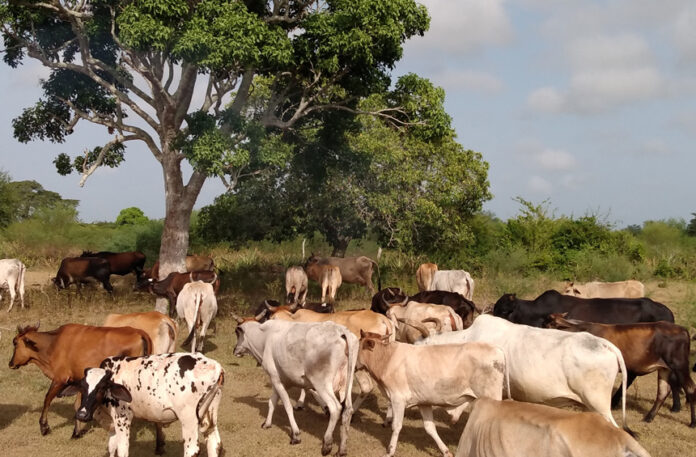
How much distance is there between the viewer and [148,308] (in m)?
18.8

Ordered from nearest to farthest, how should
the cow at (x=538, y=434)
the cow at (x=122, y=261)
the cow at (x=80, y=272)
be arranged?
1. the cow at (x=538, y=434)
2. the cow at (x=80, y=272)
3. the cow at (x=122, y=261)

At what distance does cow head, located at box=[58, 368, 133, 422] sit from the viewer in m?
6.93

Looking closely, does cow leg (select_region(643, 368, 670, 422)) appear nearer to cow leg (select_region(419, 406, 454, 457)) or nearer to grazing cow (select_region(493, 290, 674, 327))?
grazing cow (select_region(493, 290, 674, 327))

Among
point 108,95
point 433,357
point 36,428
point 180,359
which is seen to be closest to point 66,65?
point 108,95

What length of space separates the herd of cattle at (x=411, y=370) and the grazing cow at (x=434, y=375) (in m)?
0.01

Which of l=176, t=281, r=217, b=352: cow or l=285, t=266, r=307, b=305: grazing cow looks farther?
l=285, t=266, r=307, b=305: grazing cow

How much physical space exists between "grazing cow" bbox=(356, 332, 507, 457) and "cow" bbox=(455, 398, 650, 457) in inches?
74.9

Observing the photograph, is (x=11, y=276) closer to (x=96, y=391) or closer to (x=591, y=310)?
(x=96, y=391)

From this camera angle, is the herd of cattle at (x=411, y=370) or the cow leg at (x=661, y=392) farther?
the cow leg at (x=661, y=392)

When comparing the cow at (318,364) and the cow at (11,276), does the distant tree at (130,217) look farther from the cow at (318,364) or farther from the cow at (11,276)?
the cow at (318,364)

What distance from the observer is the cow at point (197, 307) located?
1349cm

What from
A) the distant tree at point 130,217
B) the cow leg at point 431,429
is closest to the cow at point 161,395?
the cow leg at point 431,429

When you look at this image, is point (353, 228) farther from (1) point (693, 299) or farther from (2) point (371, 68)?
(1) point (693, 299)

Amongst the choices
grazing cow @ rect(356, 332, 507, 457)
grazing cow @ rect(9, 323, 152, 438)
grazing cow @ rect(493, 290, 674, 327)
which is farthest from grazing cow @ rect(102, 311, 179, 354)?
grazing cow @ rect(493, 290, 674, 327)
